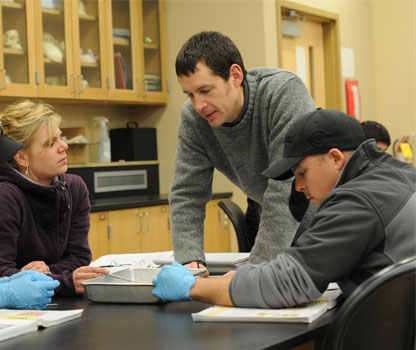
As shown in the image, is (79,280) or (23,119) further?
(23,119)

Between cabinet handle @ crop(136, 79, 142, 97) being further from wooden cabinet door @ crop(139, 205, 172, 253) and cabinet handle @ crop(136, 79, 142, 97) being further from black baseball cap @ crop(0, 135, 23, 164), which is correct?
black baseball cap @ crop(0, 135, 23, 164)

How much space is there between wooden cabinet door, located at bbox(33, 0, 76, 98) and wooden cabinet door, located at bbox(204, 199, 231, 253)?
1287mm

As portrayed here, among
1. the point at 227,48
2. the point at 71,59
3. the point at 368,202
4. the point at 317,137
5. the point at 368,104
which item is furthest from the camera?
the point at 368,104

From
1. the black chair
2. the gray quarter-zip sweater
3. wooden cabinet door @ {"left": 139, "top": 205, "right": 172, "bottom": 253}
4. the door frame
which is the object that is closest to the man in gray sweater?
the gray quarter-zip sweater

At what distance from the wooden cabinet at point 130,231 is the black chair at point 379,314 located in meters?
2.70

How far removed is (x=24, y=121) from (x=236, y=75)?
0.76m

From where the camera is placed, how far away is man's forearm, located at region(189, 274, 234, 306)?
131 cm

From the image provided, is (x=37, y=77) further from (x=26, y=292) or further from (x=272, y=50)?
(x=26, y=292)

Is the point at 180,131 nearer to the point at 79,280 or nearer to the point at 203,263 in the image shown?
the point at 203,263

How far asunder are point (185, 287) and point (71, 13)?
10.5ft

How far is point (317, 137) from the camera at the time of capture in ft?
4.50

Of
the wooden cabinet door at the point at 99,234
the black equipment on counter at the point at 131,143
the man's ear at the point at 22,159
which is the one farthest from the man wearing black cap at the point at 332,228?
the black equipment on counter at the point at 131,143

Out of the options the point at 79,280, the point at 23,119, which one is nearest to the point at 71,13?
the point at 23,119

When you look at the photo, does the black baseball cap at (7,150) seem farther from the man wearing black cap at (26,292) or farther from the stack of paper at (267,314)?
the stack of paper at (267,314)
